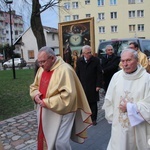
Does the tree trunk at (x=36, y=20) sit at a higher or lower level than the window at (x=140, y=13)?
lower

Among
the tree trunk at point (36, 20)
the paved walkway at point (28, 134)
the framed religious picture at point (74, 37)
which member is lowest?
the paved walkway at point (28, 134)

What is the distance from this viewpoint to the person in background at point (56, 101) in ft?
13.0

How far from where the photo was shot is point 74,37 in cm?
934

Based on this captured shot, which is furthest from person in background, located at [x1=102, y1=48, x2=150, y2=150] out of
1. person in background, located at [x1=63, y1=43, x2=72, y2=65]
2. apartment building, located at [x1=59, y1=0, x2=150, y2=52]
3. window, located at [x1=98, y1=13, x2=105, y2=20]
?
window, located at [x1=98, y1=13, x2=105, y2=20]

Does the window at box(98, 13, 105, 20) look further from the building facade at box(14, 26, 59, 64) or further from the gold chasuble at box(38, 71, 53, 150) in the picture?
the gold chasuble at box(38, 71, 53, 150)

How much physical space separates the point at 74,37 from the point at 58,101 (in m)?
5.66

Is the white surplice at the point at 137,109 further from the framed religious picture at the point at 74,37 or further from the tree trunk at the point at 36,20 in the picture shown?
the tree trunk at the point at 36,20

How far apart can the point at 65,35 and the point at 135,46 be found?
3.45 meters

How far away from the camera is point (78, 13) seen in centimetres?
6156

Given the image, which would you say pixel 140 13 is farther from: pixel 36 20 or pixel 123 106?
pixel 123 106

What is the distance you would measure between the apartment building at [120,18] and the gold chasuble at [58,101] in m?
51.9

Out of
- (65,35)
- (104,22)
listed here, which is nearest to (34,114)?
(65,35)

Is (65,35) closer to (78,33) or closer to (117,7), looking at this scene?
(78,33)

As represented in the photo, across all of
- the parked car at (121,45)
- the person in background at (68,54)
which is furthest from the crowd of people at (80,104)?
the parked car at (121,45)
